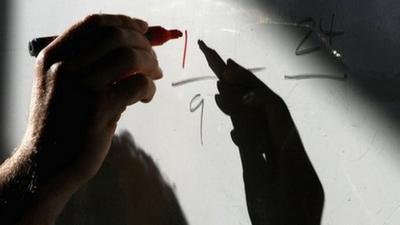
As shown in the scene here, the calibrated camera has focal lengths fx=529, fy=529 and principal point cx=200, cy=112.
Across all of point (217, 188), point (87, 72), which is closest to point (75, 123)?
point (87, 72)

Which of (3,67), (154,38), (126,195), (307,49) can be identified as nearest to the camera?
(307,49)

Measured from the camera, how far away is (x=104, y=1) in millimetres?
990

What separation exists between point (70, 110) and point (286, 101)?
30 cm

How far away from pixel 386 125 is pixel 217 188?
0.94 ft

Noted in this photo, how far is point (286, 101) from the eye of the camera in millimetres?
732

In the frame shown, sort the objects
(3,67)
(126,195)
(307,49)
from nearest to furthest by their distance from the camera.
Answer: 1. (307,49)
2. (126,195)
3. (3,67)

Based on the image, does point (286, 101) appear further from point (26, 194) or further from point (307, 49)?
point (26, 194)

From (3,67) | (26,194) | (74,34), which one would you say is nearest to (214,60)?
(74,34)

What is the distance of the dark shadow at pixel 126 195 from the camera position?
2.93 ft

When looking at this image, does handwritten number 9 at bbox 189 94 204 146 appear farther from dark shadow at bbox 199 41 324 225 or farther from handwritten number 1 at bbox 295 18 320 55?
handwritten number 1 at bbox 295 18 320 55

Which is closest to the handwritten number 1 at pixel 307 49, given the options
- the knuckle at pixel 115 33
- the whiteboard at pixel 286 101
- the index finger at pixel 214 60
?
the whiteboard at pixel 286 101

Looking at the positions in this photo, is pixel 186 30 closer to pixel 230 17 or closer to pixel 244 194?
pixel 230 17

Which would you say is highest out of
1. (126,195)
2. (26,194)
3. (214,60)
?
(214,60)

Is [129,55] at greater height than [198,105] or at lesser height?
greater
